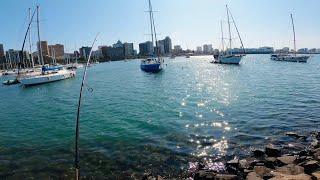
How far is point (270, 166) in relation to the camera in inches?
757

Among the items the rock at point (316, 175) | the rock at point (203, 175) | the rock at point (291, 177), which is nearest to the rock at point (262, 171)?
the rock at point (291, 177)

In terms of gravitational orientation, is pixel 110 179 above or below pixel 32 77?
below

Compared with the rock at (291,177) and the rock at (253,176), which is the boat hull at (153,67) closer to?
the rock at (253,176)

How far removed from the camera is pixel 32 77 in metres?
79.5

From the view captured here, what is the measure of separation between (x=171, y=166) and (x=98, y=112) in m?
22.1

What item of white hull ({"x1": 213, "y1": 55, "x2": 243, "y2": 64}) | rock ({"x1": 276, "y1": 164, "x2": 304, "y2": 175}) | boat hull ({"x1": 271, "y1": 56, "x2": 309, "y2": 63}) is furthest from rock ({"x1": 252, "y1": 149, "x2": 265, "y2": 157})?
boat hull ({"x1": 271, "y1": 56, "x2": 309, "y2": 63})

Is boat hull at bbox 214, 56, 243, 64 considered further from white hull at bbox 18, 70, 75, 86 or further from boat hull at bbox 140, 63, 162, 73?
white hull at bbox 18, 70, 75, 86

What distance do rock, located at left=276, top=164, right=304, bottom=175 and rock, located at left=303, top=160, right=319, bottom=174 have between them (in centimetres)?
25

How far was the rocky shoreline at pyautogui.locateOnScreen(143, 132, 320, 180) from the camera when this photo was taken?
56.5ft

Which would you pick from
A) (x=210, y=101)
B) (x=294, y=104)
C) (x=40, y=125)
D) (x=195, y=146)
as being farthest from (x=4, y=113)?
(x=294, y=104)

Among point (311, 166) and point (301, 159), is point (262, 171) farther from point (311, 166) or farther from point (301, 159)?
point (301, 159)

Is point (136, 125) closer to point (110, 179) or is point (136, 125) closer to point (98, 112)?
point (98, 112)

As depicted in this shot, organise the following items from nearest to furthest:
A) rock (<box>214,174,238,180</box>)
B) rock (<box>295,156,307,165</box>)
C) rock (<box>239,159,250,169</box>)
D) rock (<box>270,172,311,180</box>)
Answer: rock (<box>270,172,311,180</box>) < rock (<box>214,174,238,180</box>) < rock (<box>295,156,307,165</box>) < rock (<box>239,159,250,169</box>)

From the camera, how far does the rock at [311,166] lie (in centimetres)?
1745
